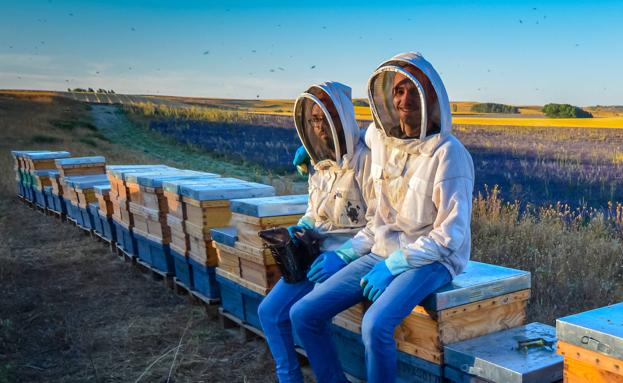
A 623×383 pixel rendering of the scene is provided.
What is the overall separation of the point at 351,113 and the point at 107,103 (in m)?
48.8

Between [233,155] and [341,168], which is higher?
[341,168]

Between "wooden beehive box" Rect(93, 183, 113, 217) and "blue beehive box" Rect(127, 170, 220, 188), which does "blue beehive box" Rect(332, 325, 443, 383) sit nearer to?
"blue beehive box" Rect(127, 170, 220, 188)

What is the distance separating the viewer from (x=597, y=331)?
1.86 meters

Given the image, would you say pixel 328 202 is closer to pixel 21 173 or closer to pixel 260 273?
pixel 260 273

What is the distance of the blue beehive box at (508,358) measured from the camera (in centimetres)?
233

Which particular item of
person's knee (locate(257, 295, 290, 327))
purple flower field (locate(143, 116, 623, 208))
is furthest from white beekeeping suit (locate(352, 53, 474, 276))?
purple flower field (locate(143, 116, 623, 208))

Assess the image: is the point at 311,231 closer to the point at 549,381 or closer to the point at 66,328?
the point at 549,381

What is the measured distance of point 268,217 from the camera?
3.97 metres

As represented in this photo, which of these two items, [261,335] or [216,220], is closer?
[261,335]

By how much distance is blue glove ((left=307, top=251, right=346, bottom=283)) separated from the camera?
10.6 feet

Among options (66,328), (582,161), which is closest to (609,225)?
(66,328)

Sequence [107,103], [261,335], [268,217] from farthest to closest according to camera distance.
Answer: [107,103] < [261,335] < [268,217]

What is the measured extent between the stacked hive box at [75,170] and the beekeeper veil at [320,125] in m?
6.62

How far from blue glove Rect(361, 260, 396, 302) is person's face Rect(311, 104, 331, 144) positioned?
3.37 ft
